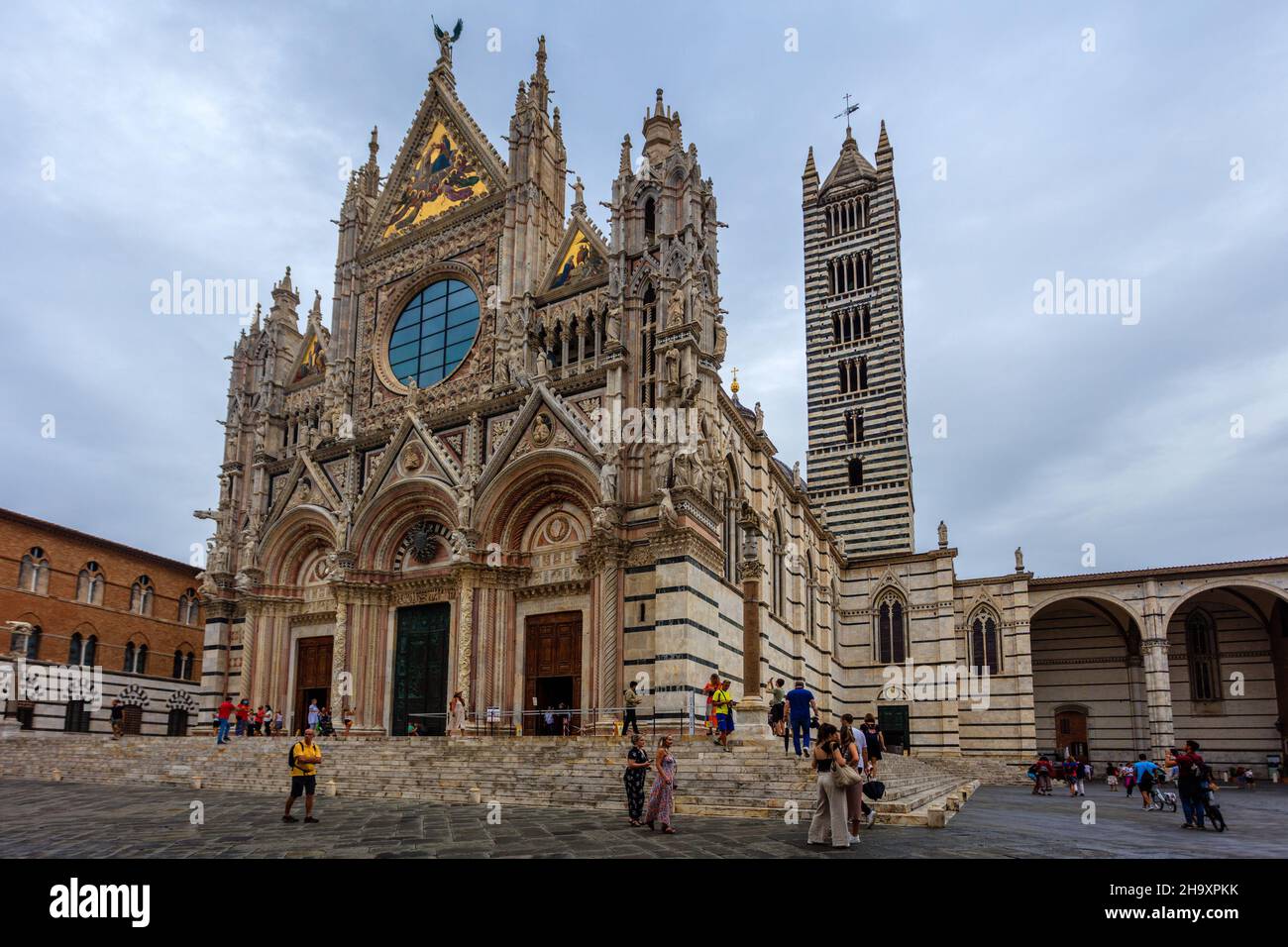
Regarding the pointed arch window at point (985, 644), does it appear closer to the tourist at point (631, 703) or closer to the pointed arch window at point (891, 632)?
the pointed arch window at point (891, 632)

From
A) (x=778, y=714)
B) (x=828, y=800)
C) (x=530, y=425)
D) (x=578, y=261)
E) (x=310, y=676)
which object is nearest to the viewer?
(x=828, y=800)

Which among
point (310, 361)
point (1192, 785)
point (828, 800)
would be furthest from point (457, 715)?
point (1192, 785)

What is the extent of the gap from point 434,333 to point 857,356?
25.1 metres

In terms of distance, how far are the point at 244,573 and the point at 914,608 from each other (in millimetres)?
26461

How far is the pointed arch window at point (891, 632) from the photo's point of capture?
40000 millimetres

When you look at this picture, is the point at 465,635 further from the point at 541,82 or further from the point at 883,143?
the point at 883,143

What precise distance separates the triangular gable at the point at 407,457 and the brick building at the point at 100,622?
542 inches

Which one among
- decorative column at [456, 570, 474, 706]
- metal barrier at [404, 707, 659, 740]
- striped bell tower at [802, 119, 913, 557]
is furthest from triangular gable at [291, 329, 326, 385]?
striped bell tower at [802, 119, 913, 557]

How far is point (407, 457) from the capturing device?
2748 centimetres

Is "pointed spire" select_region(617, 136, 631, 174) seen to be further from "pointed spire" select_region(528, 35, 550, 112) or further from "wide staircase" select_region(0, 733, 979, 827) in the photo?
"wide staircase" select_region(0, 733, 979, 827)

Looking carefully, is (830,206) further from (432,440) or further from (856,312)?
(432,440)

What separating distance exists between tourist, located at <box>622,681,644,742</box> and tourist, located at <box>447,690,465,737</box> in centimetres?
415

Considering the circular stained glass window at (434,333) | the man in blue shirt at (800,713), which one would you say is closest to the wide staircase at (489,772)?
the man in blue shirt at (800,713)
